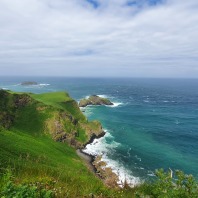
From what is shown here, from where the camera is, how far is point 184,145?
87.8 metres

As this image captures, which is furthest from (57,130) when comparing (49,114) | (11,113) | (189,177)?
(189,177)

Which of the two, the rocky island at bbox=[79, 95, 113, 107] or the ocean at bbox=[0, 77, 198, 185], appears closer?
A: the ocean at bbox=[0, 77, 198, 185]

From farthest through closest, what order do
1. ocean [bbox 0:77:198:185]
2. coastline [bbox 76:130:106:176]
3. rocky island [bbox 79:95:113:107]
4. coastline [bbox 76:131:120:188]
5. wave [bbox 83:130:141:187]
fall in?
rocky island [bbox 79:95:113:107] → coastline [bbox 76:130:106:176] → ocean [bbox 0:77:198:185] → wave [bbox 83:130:141:187] → coastline [bbox 76:131:120:188]

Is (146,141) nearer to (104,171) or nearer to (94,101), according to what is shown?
(104,171)

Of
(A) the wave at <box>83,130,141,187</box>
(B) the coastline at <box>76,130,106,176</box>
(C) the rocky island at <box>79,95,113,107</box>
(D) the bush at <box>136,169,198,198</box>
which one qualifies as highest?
(D) the bush at <box>136,169,198,198</box>

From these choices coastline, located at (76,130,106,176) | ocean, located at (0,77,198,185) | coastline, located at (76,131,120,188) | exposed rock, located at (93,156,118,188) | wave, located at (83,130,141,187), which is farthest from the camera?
coastline, located at (76,130,106,176)

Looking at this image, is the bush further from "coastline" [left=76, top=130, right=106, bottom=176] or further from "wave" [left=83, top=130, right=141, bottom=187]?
"coastline" [left=76, top=130, right=106, bottom=176]

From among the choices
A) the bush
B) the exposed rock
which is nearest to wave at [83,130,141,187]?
the exposed rock

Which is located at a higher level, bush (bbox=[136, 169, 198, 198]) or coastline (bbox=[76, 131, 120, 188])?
bush (bbox=[136, 169, 198, 198])

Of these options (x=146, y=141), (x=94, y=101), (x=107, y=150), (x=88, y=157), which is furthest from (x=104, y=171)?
(x=94, y=101)

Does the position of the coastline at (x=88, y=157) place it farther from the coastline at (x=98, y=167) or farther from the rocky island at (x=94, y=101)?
the rocky island at (x=94, y=101)

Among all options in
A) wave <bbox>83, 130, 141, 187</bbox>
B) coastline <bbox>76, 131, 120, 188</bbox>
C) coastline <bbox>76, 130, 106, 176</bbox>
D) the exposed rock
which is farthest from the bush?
coastline <bbox>76, 130, 106, 176</bbox>

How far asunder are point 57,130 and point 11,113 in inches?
753

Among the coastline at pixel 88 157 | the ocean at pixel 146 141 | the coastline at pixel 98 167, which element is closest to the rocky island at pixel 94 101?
the ocean at pixel 146 141
